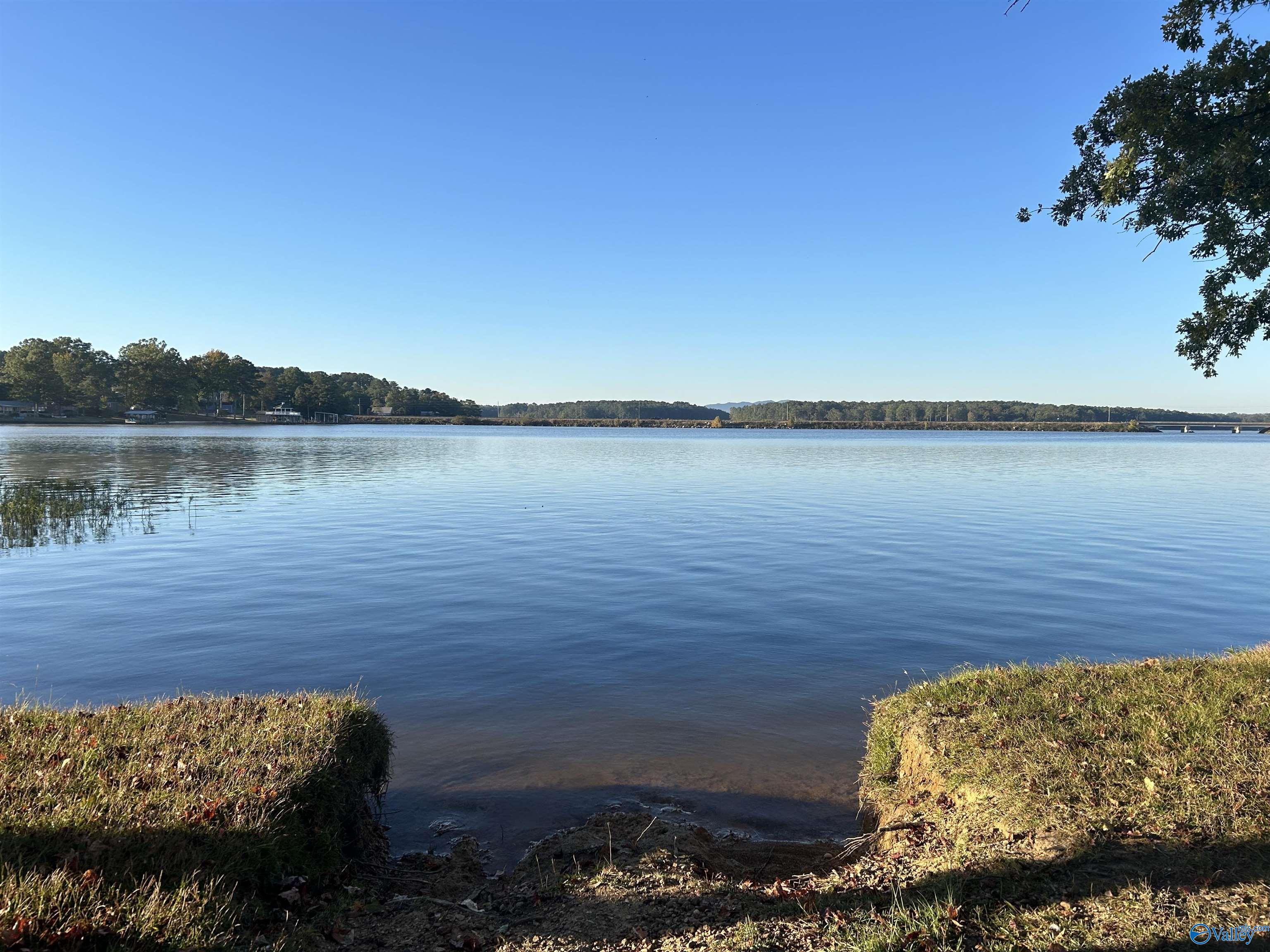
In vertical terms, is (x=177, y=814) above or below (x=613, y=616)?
above

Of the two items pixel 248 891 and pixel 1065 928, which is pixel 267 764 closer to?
pixel 248 891

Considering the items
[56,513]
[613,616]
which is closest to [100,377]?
[56,513]

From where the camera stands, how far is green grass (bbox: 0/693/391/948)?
4.36m

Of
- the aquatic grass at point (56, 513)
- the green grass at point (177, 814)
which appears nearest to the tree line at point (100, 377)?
the aquatic grass at point (56, 513)

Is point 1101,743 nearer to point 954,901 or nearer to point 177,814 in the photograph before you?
point 954,901

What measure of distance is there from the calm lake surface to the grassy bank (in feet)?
3.52

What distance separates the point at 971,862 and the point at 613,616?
1091cm

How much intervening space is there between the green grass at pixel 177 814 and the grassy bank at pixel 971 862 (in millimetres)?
822

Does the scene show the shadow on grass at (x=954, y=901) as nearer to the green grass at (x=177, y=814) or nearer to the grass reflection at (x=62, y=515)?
the green grass at (x=177, y=814)

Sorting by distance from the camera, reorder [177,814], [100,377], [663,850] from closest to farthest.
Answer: [177,814] < [663,850] < [100,377]

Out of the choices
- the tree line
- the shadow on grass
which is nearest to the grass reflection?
the shadow on grass

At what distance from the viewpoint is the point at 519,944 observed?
493 centimetres

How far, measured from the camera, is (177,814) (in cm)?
535

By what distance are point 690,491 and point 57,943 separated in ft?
129
